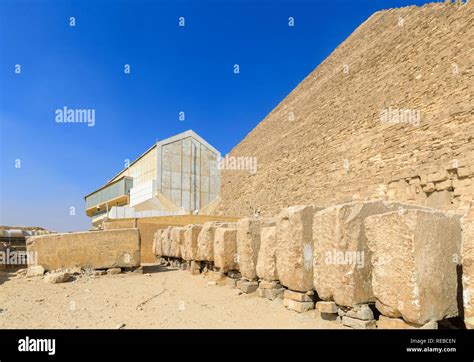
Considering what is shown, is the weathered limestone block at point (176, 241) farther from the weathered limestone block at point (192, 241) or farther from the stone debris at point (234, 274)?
the stone debris at point (234, 274)

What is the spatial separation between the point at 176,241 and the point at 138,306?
13.6 ft

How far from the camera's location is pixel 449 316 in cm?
233

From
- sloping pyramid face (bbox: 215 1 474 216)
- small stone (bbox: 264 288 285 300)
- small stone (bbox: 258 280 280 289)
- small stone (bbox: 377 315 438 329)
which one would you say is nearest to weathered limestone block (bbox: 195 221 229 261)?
small stone (bbox: 258 280 280 289)

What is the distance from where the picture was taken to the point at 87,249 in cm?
647

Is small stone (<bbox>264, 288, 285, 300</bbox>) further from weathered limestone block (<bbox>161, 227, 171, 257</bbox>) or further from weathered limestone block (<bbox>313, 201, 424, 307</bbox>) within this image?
weathered limestone block (<bbox>161, 227, 171, 257</bbox>)

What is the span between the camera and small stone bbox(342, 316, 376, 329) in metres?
2.62

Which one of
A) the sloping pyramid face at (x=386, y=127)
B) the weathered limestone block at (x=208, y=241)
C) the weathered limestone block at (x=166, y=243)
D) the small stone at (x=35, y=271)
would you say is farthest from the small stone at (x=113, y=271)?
the sloping pyramid face at (x=386, y=127)

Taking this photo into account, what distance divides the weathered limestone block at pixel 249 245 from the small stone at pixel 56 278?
310 centimetres

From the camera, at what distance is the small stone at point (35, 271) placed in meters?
6.08

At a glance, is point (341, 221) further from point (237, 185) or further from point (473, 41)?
point (237, 185)

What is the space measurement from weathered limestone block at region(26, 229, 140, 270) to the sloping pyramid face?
7445 millimetres

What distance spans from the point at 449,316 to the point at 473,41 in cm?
1284

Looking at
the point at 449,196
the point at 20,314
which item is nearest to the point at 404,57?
the point at 449,196

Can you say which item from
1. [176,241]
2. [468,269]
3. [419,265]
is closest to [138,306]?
[419,265]
